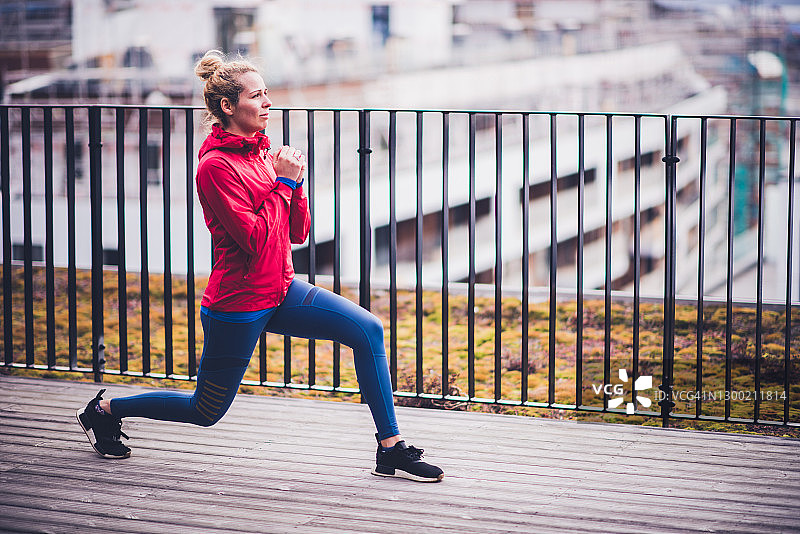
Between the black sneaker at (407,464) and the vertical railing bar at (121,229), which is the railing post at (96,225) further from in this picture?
the black sneaker at (407,464)

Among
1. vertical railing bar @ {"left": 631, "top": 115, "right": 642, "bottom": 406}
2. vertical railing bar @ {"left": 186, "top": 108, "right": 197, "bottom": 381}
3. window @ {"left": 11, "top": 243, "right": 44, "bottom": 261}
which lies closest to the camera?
vertical railing bar @ {"left": 631, "top": 115, "right": 642, "bottom": 406}

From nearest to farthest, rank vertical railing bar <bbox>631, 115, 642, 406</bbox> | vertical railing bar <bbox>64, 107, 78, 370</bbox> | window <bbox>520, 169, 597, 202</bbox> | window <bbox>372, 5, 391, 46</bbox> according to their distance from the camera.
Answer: vertical railing bar <bbox>631, 115, 642, 406</bbox>, vertical railing bar <bbox>64, 107, 78, 370</bbox>, window <bbox>520, 169, 597, 202</bbox>, window <bbox>372, 5, 391, 46</bbox>

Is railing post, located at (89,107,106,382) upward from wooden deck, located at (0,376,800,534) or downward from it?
upward

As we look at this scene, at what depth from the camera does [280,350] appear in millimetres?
5441

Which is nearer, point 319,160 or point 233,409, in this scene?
point 233,409

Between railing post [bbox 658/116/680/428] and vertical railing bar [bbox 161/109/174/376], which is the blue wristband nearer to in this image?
vertical railing bar [bbox 161/109/174/376]

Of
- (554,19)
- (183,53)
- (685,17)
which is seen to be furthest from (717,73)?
(183,53)

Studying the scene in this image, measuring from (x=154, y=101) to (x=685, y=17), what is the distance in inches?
1308

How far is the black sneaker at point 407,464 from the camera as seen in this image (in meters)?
2.66

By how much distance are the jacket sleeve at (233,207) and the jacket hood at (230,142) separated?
69 mm

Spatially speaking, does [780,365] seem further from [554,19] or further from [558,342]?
[554,19]

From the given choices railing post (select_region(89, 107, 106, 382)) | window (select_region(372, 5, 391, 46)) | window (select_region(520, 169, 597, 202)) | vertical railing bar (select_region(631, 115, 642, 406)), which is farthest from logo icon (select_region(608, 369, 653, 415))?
window (select_region(372, 5, 391, 46))

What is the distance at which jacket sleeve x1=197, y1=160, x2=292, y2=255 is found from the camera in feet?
7.90

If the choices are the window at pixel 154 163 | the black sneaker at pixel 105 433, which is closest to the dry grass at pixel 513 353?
the black sneaker at pixel 105 433
